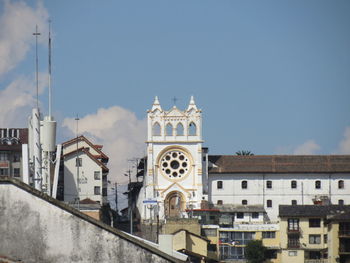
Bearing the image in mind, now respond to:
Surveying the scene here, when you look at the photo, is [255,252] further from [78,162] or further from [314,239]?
[78,162]

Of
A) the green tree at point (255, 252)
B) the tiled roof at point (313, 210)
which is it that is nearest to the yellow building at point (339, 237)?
the tiled roof at point (313, 210)

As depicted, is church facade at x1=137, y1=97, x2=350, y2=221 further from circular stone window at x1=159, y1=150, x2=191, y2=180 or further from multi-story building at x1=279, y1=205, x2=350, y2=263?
multi-story building at x1=279, y1=205, x2=350, y2=263

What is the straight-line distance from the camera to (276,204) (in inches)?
4272

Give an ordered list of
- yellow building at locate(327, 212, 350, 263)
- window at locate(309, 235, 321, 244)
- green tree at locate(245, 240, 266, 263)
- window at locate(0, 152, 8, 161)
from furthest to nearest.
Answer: window at locate(0, 152, 8, 161), window at locate(309, 235, 321, 244), green tree at locate(245, 240, 266, 263), yellow building at locate(327, 212, 350, 263)

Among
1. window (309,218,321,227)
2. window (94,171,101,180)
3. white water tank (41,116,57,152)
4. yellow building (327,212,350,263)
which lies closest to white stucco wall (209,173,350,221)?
window (309,218,321,227)

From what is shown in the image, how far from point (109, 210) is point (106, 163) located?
13.8 metres

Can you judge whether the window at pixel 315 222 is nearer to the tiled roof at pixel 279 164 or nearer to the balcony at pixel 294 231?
the balcony at pixel 294 231

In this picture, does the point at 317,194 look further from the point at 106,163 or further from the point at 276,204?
the point at 106,163

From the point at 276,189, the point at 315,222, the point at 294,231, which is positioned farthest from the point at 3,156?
the point at 315,222

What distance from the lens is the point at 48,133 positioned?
8006cm

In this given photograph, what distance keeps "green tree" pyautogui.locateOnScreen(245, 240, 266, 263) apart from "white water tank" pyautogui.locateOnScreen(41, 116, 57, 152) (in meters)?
23.5

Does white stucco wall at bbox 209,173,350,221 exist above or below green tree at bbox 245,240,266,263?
above

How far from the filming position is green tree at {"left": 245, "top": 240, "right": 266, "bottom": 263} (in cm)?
9581

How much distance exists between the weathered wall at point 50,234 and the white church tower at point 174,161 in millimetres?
82098
